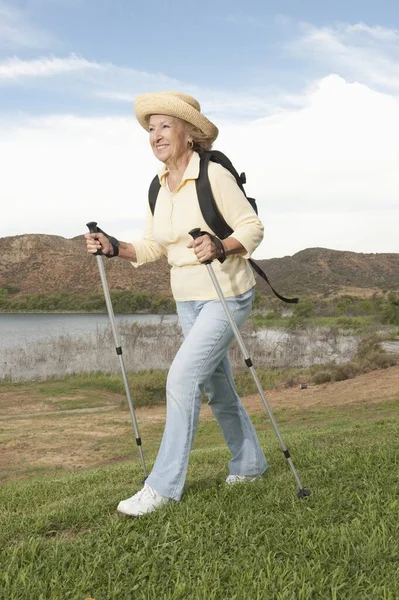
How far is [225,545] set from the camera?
3.36 meters

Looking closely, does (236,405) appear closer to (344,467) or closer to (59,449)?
(344,467)

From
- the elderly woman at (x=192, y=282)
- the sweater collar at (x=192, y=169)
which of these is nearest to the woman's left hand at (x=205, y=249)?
the elderly woman at (x=192, y=282)

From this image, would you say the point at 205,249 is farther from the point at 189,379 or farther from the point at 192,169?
the point at 189,379

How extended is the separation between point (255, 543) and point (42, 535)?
1.21 metres

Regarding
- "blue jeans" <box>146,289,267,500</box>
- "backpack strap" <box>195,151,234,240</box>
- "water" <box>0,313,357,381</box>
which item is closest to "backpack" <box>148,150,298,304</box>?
"backpack strap" <box>195,151,234,240</box>

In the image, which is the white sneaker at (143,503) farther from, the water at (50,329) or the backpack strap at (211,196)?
the water at (50,329)

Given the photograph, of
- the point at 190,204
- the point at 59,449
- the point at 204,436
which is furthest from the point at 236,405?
the point at 59,449

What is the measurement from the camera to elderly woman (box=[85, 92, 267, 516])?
390 centimetres

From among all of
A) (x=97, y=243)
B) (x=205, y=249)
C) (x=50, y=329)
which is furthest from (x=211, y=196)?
(x=50, y=329)

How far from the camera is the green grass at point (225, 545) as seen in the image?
2.94 m

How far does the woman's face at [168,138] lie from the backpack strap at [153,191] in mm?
282

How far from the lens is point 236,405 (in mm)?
4406

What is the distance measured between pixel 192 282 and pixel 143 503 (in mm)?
1335

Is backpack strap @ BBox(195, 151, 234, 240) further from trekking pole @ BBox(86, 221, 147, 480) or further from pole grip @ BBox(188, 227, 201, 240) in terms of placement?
trekking pole @ BBox(86, 221, 147, 480)
